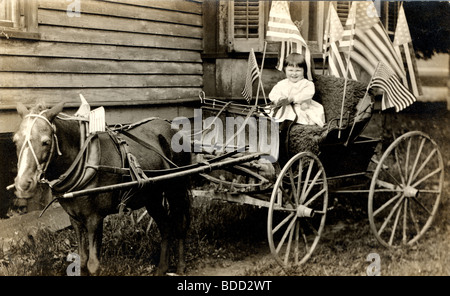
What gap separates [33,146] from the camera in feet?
12.0

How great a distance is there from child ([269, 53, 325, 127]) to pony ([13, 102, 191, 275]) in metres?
1.20

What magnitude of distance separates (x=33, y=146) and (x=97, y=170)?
552 millimetres

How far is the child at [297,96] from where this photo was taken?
17.8 feet

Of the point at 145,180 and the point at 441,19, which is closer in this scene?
the point at 145,180

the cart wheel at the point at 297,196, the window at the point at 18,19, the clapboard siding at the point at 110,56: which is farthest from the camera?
the clapboard siding at the point at 110,56

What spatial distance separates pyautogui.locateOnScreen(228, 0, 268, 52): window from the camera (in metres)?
7.46

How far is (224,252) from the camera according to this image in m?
5.51

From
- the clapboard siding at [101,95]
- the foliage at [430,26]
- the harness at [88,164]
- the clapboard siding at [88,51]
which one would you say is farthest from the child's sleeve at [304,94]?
the clapboard siding at [88,51]

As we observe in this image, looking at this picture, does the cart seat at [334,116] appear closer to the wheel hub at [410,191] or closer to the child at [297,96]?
the child at [297,96]

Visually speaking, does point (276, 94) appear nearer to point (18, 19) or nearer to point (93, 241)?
point (93, 241)

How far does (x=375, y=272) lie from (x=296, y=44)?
8.83ft

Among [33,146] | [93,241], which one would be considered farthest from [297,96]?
[33,146]
